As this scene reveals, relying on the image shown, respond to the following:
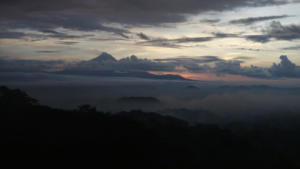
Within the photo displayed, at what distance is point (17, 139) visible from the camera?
34531 millimetres

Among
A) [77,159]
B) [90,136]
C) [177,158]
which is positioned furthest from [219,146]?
[77,159]

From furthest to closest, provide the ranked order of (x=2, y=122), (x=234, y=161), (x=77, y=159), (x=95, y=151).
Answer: (x=234, y=161), (x=2, y=122), (x=95, y=151), (x=77, y=159)

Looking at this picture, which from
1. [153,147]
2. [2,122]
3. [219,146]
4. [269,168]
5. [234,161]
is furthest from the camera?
[219,146]

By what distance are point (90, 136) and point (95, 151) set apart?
22.5 ft

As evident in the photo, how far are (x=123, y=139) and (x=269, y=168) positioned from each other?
5783cm

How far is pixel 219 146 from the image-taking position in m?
81.9

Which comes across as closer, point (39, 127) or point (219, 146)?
point (39, 127)

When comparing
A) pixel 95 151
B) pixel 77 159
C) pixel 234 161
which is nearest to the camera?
pixel 77 159

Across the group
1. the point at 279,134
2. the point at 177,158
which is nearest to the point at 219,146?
the point at 177,158

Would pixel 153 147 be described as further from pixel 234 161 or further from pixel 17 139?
pixel 234 161

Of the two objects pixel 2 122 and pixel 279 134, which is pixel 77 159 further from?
pixel 279 134

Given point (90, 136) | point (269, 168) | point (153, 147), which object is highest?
point (90, 136)

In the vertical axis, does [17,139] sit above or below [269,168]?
above

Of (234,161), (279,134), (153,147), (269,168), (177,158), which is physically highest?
(153,147)
